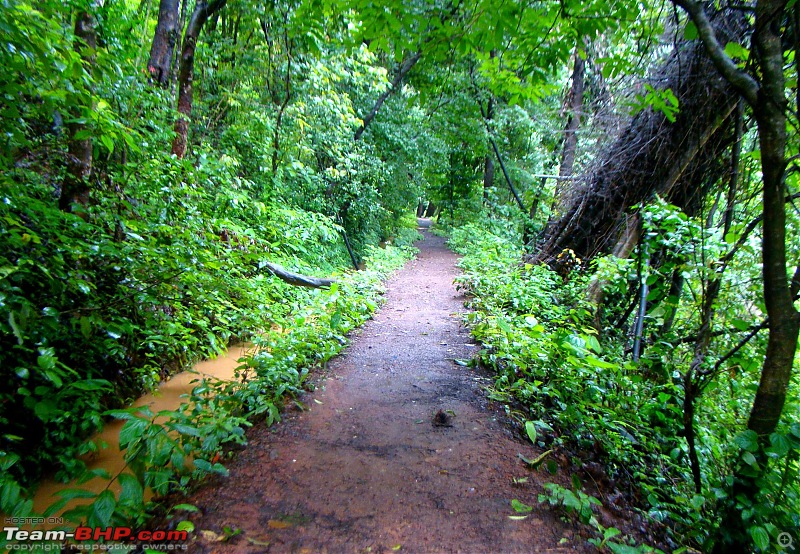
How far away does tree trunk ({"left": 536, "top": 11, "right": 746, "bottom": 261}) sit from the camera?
16.0ft

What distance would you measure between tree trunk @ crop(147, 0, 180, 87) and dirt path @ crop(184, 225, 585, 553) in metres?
5.14

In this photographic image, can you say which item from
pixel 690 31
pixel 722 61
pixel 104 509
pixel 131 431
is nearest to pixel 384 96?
pixel 690 31

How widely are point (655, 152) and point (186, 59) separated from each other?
7.24 meters

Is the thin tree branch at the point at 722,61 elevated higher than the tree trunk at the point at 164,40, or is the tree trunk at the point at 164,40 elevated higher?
the tree trunk at the point at 164,40

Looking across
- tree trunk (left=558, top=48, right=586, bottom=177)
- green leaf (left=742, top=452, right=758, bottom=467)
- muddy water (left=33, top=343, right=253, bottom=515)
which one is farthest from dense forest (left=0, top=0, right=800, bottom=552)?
tree trunk (left=558, top=48, right=586, bottom=177)

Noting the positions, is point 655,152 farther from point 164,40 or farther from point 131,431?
point 164,40

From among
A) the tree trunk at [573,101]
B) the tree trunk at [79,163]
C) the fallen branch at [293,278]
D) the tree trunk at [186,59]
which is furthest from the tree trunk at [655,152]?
the tree trunk at [186,59]

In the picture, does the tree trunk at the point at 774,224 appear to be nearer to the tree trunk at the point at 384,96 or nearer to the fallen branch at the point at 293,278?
the fallen branch at the point at 293,278

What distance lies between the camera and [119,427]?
13.7ft

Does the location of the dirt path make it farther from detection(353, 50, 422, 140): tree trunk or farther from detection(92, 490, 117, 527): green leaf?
detection(353, 50, 422, 140): tree trunk

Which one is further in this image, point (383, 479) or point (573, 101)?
point (573, 101)

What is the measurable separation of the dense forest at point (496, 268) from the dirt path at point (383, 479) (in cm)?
26

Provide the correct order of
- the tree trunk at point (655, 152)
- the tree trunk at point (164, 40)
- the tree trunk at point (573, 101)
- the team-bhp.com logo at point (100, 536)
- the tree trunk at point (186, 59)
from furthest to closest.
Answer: the tree trunk at point (573, 101) → the tree trunk at point (186, 59) → the tree trunk at point (164, 40) → the tree trunk at point (655, 152) → the team-bhp.com logo at point (100, 536)

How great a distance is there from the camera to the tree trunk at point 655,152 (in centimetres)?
489
